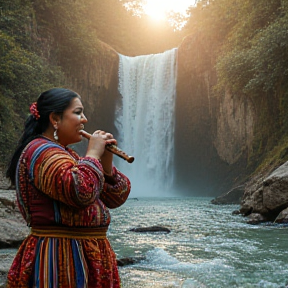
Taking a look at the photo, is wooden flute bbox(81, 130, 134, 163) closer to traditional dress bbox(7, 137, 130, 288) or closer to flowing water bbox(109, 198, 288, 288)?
traditional dress bbox(7, 137, 130, 288)

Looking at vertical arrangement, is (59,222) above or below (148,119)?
below

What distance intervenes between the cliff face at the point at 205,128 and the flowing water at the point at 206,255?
41.0 ft

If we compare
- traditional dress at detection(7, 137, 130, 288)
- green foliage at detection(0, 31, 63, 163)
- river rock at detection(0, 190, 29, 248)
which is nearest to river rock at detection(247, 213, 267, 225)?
river rock at detection(0, 190, 29, 248)

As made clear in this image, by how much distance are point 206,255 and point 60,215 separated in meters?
4.14

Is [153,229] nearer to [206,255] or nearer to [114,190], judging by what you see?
[206,255]

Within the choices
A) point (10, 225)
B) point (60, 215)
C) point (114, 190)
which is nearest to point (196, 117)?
point (10, 225)

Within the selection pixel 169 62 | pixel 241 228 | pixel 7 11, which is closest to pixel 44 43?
pixel 7 11

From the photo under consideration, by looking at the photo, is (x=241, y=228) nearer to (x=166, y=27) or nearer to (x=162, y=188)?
(x=162, y=188)

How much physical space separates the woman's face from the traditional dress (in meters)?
0.10

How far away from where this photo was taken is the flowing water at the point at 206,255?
13.5ft

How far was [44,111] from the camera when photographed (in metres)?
1.73

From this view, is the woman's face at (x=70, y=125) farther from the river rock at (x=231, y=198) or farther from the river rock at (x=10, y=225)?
the river rock at (x=231, y=198)

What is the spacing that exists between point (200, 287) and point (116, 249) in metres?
2.17

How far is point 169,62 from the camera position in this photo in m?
25.9
